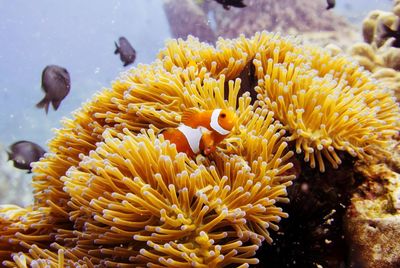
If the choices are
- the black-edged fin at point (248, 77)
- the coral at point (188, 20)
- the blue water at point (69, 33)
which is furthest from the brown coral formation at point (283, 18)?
the blue water at point (69, 33)

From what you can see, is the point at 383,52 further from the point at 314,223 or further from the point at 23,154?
the point at 23,154

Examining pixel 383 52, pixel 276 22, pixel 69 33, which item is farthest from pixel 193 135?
pixel 69 33

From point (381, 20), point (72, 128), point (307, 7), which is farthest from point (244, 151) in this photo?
point (307, 7)

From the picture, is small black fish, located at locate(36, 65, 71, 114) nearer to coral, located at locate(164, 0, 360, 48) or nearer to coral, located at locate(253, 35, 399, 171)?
coral, located at locate(253, 35, 399, 171)

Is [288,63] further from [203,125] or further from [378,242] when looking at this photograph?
[378,242]

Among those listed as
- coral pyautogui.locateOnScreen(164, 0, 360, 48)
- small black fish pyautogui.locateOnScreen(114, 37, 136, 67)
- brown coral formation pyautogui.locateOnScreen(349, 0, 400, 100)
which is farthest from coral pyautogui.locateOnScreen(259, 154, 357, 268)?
coral pyautogui.locateOnScreen(164, 0, 360, 48)

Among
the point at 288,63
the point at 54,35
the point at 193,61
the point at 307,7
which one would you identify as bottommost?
the point at 288,63
